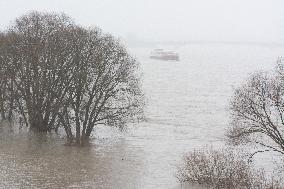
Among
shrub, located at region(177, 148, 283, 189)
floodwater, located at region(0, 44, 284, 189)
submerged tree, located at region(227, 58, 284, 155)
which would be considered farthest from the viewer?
floodwater, located at region(0, 44, 284, 189)

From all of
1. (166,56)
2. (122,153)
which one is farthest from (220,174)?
(166,56)

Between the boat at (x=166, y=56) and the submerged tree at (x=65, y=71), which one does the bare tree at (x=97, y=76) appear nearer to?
the submerged tree at (x=65, y=71)

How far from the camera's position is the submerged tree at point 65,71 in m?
47.1

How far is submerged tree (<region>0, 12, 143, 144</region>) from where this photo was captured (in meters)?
47.1

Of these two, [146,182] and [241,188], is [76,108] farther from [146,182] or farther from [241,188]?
[241,188]

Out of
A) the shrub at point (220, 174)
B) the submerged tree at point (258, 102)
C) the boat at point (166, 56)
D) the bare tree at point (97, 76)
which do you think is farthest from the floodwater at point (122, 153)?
the boat at point (166, 56)

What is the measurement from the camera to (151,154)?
45.8m

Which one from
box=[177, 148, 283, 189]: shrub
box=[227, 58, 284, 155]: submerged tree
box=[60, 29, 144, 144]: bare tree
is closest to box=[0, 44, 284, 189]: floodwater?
box=[177, 148, 283, 189]: shrub

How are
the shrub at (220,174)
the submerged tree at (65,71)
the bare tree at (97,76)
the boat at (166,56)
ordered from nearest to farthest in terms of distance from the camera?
the shrub at (220,174), the bare tree at (97,76), the submerged tree at (65,71), the boat at (166,56)

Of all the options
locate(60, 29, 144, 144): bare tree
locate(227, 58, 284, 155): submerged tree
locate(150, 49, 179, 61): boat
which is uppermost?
locate(150, 49, 179, 61): boat

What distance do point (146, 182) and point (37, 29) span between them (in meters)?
21.7

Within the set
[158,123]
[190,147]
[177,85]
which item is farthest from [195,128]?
[177,85]

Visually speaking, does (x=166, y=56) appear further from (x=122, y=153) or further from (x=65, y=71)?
(x=122, y=153)

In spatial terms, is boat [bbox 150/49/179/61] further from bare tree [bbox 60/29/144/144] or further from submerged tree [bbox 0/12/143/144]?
bare tree [bbox 60/29/144/144]
